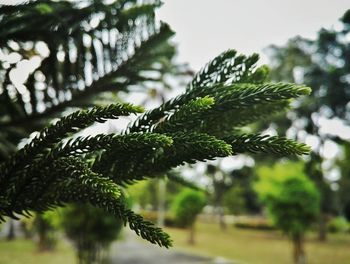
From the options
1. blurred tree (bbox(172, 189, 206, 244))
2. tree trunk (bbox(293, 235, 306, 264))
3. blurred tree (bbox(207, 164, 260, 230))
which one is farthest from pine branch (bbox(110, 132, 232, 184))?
blurred tree (bbox(207, 164, 260, 230))

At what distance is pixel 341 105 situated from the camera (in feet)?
61.8

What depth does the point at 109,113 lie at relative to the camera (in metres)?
0.82

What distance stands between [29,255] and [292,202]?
1149cm

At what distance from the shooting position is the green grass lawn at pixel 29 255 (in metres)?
14.3

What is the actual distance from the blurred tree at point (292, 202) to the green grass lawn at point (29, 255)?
8277 millimetres

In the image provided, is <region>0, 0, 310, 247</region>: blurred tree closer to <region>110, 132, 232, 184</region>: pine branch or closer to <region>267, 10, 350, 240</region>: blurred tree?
<region>110, 132, 232, 184</region>: pine branch

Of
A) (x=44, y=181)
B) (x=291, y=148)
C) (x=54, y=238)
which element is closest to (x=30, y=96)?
(x=44, y=181)

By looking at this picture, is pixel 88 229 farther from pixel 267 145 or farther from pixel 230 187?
pixel 230 187

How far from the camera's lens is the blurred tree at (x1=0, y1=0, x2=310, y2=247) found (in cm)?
85

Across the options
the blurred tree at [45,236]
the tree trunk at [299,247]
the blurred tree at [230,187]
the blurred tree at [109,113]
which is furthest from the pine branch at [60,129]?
the blurred tree at [230,187]

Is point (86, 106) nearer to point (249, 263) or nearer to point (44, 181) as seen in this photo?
point (44, 181)

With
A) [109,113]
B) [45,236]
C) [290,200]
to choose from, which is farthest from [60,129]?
[45,236]

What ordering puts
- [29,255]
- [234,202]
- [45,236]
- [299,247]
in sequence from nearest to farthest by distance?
[299,247], [29,255], [45,236], [234,202]

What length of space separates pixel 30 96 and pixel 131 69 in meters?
0.52
